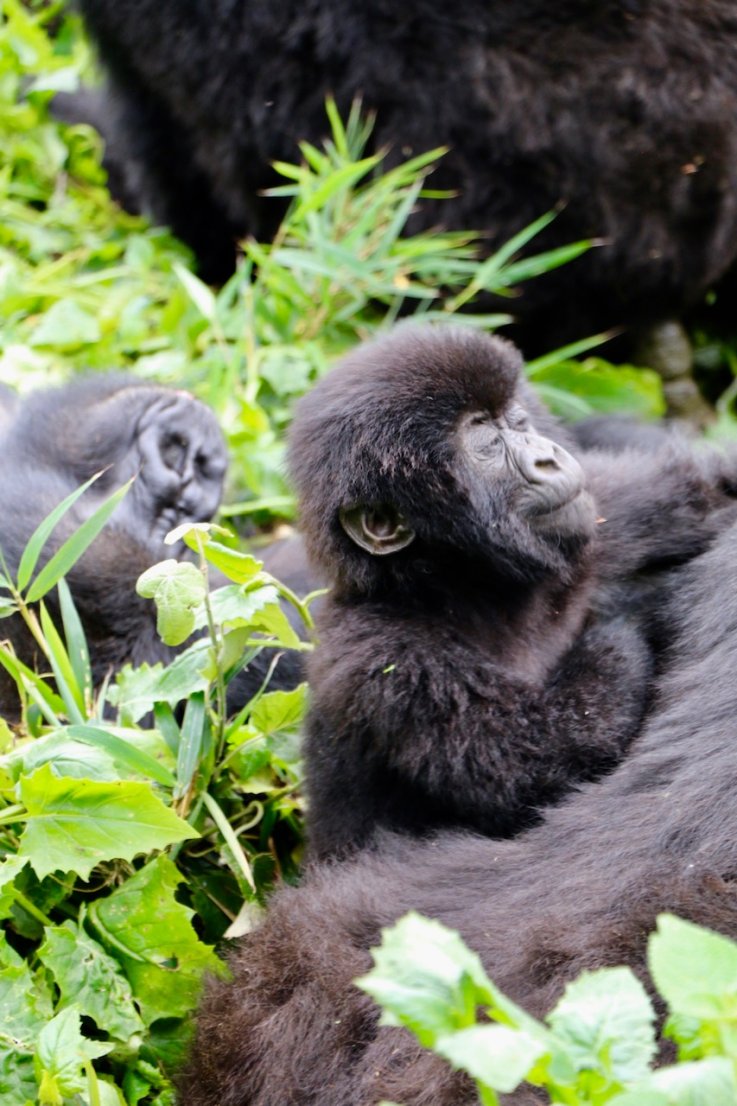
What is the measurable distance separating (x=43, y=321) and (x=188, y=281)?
492mm

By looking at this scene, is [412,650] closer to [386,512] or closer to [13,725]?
[386,512]

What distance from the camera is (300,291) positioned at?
13.0 ft

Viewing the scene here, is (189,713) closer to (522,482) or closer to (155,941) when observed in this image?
(155,941)

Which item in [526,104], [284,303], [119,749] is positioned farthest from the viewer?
[284,303]

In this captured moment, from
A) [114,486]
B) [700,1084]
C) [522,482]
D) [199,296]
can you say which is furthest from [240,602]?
[199,296]

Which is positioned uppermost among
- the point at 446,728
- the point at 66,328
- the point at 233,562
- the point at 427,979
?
the point at 427,979

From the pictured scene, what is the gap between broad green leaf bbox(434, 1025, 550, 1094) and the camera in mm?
985

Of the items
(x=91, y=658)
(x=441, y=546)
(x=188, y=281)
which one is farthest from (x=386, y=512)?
(x=188, y=281)

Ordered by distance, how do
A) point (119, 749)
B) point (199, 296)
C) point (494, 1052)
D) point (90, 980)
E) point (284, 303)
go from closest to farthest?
point (494, 1052), point (90, 980), point (119, 749), point (284, 303), point (199, 296)

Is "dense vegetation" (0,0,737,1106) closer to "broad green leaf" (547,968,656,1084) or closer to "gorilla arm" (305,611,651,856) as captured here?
"broad green leaf" (547,968,656,1084)

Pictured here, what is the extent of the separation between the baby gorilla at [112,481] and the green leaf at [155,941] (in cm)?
59

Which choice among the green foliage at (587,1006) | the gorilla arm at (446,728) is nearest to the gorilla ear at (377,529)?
the gorilla arm at (446,728)

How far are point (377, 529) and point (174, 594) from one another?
0.36 meters

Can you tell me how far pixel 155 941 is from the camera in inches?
85.1
